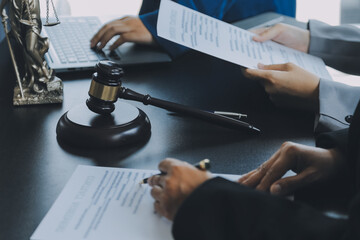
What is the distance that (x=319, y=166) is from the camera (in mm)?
855

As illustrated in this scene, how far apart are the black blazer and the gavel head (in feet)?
1.11

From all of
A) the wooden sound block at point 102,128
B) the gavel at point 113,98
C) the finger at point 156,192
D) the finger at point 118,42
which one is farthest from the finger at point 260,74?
the finger at point 156,192

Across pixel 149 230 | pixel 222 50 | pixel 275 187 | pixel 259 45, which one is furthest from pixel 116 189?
pixel 259 45

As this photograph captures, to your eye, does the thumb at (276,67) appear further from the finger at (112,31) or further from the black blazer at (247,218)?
the black blazer at (247,218)

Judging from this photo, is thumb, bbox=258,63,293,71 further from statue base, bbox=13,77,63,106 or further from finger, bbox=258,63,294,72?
statue base, bbox=13,77,63,106

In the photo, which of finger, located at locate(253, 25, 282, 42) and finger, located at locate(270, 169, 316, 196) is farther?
finger, located at locate(253, 25, 282, 42)

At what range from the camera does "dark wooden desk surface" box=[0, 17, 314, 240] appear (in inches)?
32.0

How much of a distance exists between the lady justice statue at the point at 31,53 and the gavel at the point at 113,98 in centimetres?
18

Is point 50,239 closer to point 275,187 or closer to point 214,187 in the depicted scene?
point 214,187

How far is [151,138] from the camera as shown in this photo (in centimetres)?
99

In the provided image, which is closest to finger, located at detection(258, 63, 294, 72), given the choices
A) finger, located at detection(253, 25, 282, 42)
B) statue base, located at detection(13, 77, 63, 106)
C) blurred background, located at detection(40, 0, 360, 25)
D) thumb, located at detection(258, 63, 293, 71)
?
thumb, located at detection(258, 63, 293, 71)

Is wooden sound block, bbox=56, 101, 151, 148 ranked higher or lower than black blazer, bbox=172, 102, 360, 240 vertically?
lower

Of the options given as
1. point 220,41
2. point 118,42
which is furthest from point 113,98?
point 118,42

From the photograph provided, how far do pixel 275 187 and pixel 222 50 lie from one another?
0.49 m
